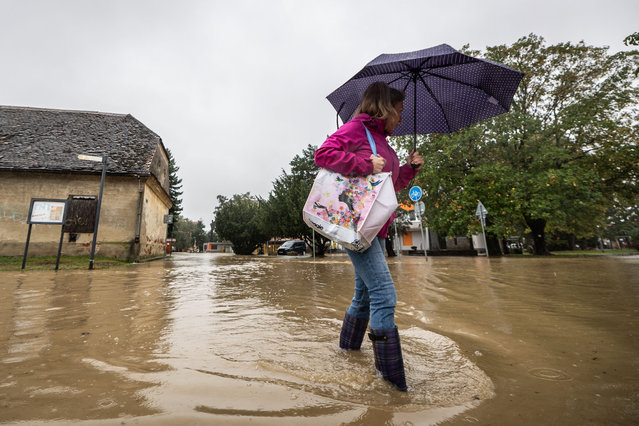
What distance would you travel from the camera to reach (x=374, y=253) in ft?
5.80

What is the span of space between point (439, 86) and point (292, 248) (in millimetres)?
23465

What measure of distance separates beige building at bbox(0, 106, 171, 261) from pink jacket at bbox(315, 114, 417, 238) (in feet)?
45.4

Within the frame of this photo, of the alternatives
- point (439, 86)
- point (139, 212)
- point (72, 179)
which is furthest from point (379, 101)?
point (72, 179)

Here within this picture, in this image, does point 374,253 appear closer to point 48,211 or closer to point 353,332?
point 353,332

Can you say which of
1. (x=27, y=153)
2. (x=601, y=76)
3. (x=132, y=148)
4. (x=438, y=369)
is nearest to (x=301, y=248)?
(x=132, y=148)

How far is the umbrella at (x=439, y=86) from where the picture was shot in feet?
8.60

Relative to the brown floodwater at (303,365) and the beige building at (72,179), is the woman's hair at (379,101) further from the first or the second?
the beige building at (72,179)

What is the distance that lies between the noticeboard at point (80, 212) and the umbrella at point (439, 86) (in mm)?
13354

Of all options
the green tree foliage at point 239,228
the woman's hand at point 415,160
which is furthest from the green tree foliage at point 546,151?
the green tree foliage at point 239,228

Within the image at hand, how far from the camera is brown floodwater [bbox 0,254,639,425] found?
1.24 metres

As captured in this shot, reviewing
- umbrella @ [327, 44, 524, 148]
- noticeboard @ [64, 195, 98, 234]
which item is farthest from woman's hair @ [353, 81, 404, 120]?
noticeboard @ [64, 195, 98, 234]

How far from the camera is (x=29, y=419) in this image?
1.12m

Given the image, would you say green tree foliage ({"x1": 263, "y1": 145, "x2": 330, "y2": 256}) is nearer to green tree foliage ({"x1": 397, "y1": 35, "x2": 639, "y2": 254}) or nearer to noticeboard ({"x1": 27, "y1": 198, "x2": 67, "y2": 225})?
green tree foliage ({"x1": 397, "y1": 35, "x2": 639, "y2": 254})

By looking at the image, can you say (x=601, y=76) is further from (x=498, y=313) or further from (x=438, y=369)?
(x=438, y=369)
